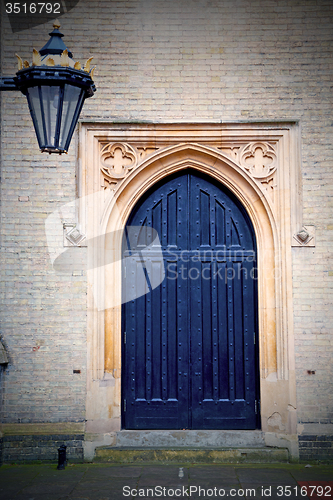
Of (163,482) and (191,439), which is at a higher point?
(191,439)

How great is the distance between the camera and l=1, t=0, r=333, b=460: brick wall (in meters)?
5.63

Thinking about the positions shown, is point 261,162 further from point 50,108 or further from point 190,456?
point 190,456

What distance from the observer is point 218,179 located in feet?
19.9

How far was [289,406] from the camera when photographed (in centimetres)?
562

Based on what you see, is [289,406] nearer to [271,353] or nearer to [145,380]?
[271,353]

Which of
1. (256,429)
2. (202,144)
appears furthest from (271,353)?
(202,144)

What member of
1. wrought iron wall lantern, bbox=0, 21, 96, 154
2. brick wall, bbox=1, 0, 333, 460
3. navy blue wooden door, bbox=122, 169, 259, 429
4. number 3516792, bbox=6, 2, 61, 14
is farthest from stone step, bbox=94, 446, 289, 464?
number 3516792, bbox=6, 2, 61, 14

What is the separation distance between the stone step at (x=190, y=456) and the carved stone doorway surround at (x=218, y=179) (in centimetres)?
20

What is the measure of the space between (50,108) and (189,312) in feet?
11.8

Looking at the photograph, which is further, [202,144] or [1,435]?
[202,144]

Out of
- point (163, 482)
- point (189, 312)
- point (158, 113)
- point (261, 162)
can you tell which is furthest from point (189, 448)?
point (158, 113)

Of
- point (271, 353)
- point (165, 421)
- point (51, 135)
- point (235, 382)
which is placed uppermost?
point (51, 135)

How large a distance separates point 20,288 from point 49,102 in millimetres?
3254

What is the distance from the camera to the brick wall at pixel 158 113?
5629 mm
